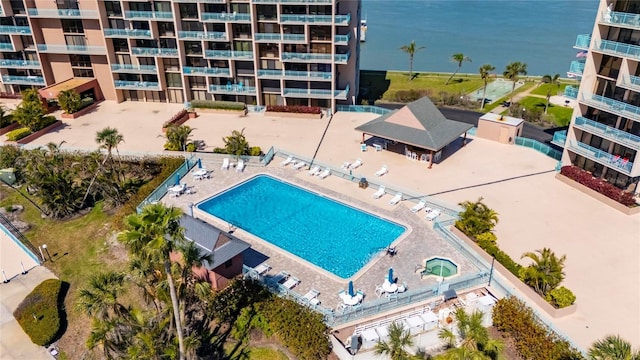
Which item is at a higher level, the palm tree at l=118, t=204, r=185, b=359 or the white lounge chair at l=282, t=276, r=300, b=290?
the palm tree at l=118, t=204, r=185, b=359

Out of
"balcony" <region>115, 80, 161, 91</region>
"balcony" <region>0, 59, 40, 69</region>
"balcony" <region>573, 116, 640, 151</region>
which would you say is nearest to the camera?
"balcony" <region>573, 116, 640, 151</region>

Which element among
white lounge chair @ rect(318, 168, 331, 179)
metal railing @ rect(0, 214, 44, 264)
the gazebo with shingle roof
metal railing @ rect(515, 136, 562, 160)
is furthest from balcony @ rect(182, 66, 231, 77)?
metal railing @ rect(515, 136, 562, 160)

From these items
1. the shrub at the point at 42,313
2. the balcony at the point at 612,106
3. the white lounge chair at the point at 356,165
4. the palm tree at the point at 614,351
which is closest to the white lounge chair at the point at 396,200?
the white lounge chair at the point at 356,165

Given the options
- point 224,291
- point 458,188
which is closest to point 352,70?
point 458,188

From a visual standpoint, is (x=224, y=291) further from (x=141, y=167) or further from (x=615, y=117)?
(x=615, y=117)

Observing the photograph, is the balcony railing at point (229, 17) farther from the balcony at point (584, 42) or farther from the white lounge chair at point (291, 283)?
the white lounge chair at point (291, 283)

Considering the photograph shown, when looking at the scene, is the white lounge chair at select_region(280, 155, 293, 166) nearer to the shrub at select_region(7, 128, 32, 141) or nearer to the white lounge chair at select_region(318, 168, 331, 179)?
the white lounge chair at select_region(318, 168, 331, 179)
